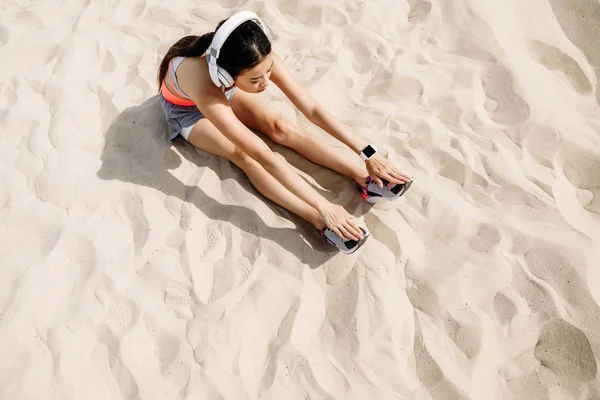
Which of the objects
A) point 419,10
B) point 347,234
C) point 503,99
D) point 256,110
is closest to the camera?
point 347,234

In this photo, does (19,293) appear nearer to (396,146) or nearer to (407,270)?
(407,270)

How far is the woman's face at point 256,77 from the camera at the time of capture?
225 cm

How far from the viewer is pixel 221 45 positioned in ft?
7.14

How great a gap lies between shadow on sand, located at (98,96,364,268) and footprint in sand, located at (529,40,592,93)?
160cm

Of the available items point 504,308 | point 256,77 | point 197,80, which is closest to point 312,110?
point 256,77

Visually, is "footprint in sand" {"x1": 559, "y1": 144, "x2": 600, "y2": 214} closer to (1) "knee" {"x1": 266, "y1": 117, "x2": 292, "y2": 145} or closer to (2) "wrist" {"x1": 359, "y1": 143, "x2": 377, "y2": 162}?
(2) "wrist" {"x1": 359, "y1": 143, "x2": 377, "y2": 162}

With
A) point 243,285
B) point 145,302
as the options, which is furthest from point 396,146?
point 145,302

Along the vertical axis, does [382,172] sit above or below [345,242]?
above

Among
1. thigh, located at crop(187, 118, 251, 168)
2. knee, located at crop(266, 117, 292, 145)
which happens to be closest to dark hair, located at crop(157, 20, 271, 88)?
thigh, located at crop(187, 118, 251, 168)

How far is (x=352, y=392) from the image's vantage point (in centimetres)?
211

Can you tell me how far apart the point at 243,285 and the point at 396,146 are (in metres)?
1.21

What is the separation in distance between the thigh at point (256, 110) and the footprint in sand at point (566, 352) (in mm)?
1718

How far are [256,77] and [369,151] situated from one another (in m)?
0.69

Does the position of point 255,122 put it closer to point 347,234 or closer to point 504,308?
point 347,234
